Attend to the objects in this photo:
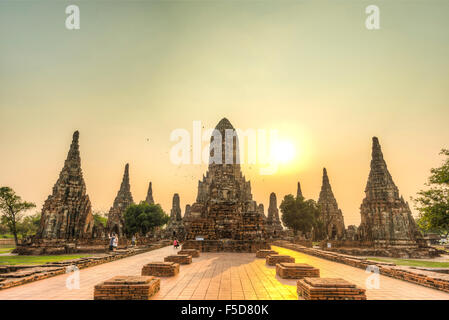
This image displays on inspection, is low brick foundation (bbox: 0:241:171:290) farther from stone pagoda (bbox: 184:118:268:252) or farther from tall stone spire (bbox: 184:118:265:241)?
tall stone spire (bbox: 184:118:265:241)

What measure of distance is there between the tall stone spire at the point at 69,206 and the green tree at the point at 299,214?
103 feet

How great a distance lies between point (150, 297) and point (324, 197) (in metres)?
45.4

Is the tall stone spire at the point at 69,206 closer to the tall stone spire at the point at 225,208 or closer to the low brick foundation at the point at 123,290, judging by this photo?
the tall stone spire at the point at 225,208

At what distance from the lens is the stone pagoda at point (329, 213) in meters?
40.2

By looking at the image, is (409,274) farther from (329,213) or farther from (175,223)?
(175,223)

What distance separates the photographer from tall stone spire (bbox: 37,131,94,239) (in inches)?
926

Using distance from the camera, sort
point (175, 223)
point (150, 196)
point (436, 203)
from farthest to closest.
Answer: point (150, 196)
point (175, 223)
point (436, 203)

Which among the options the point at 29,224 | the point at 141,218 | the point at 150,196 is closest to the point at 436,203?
the point at 141,218

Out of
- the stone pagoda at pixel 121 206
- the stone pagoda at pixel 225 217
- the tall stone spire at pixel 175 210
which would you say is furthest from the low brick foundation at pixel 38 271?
the tall stone spire at pixel 175 210

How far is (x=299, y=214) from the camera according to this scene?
44.3 m

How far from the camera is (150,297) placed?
18.1 feet

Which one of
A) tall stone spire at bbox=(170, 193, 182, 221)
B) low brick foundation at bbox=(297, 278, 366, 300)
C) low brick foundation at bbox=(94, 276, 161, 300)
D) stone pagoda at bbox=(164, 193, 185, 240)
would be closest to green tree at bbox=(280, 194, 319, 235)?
stone pagoda at bbox=(164, 193, 185, 240)

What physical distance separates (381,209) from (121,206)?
133 feet
